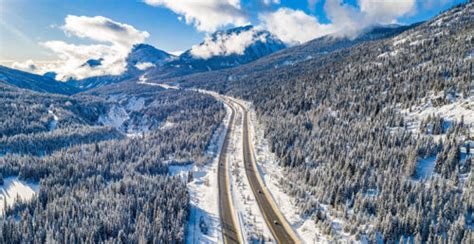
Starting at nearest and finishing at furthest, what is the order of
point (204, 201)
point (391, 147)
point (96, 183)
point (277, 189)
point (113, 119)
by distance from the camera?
1. point (204, 201)
2. point (277, 189)
3. point (391, 147)
4. point (96, 183)
5. point (113, 119)

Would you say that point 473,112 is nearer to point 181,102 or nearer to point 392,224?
point 392,224

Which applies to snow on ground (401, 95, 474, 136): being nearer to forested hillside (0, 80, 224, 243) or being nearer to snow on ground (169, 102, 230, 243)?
snow on ground (169, 102, 230, 243)

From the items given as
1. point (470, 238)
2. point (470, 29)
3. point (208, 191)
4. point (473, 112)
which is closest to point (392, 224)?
point (470, 238)

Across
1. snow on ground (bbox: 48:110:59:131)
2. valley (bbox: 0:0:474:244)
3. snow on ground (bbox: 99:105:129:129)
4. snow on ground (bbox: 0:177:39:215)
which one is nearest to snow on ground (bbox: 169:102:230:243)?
valley (bbox: 0:0:474:244)

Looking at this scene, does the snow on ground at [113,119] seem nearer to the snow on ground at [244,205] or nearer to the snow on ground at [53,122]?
the snow on ground at [53,122]

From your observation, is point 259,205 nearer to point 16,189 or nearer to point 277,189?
point 277,189

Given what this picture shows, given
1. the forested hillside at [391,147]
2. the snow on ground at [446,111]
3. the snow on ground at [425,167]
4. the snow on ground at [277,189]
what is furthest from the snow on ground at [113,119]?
the snow on ground at [425,167]

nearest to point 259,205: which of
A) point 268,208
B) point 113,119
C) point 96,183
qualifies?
point 268,208
